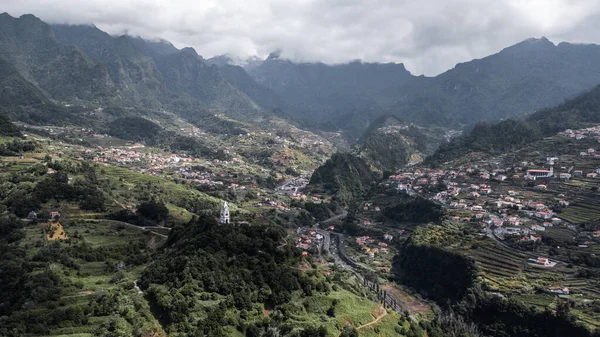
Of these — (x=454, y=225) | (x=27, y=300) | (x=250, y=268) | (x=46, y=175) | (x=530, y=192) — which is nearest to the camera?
(x=27, y=300)

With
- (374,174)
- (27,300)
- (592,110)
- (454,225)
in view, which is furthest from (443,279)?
(592,110)

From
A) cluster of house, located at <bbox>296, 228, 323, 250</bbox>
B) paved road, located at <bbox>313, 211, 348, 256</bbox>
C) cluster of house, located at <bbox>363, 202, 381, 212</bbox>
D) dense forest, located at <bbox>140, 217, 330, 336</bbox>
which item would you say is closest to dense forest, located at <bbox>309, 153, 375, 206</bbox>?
cluster of house, located at <bbox>363, 202, 381, 212</bbox>

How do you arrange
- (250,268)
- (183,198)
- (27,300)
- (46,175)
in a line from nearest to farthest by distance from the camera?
(27,300)
(250,268)
(46,175)
(183,198)

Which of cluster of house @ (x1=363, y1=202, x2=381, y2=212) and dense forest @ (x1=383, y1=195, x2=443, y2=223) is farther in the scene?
cluster of house @ (x1=363, y1=202, x2=381, y2=212)

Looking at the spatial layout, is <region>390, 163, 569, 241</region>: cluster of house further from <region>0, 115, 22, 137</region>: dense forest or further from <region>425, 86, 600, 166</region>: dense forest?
<region>0, 115, 22, 137</region>: dense forest

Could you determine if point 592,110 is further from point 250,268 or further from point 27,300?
point 27,300

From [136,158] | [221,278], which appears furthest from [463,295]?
[136,158]
